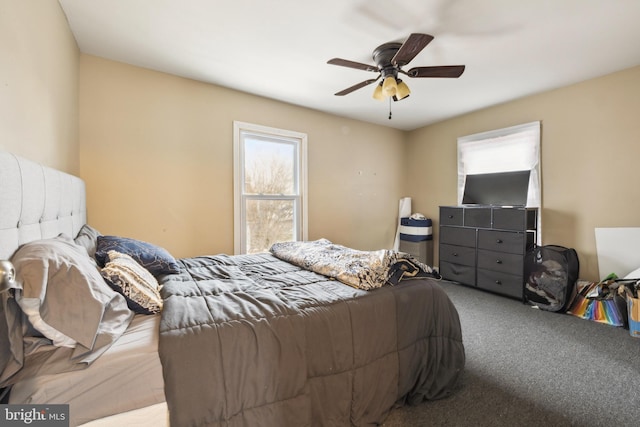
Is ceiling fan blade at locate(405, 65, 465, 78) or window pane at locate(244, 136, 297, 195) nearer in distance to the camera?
ceiling fan blade at locate(405, 65, 465, 78)

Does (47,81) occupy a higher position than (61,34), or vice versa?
(61,34)

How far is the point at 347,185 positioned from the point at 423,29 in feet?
7.91

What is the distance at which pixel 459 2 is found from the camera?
181cm

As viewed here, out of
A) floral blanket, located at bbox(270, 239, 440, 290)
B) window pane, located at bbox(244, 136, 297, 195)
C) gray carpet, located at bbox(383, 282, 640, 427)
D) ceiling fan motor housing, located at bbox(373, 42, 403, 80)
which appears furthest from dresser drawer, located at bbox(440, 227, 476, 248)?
ceiling fan motor housing, located at bbox(373, 42, 403, 80)

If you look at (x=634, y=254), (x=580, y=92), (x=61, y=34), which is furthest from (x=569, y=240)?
(x=61, y=34)

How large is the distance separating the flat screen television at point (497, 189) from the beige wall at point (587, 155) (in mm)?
247

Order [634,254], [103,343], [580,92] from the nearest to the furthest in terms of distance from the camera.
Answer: [103,343]
[634,254]
[580,92]

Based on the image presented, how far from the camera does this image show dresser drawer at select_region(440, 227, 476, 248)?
3.60 metres

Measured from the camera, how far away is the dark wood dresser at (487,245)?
3.14 meters

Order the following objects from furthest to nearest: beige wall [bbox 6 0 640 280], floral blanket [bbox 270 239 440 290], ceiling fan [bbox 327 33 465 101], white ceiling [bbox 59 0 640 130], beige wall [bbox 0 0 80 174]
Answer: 1. beige wall [bbox 6 0 640 280]
2. ceiling fan [bbox 327 33 465 101]
3. white ceiling [bbox 59 0 640 130]
4. floral blanket [bbox 270 239 440 290]
5. beige wall [bbox 0 0 80 174]

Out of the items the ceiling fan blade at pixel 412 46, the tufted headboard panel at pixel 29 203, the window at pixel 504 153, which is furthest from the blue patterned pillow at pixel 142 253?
the window at pixel 504 153

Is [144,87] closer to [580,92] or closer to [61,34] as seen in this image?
[61,34]

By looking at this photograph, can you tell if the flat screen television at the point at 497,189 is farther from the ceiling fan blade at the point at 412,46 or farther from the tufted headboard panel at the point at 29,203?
the tufted headboard panel at the point at 29,203

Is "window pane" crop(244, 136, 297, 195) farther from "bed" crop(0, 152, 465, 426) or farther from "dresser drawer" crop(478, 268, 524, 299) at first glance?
"dresser drawer" crop(478, 268, 524, 299)
